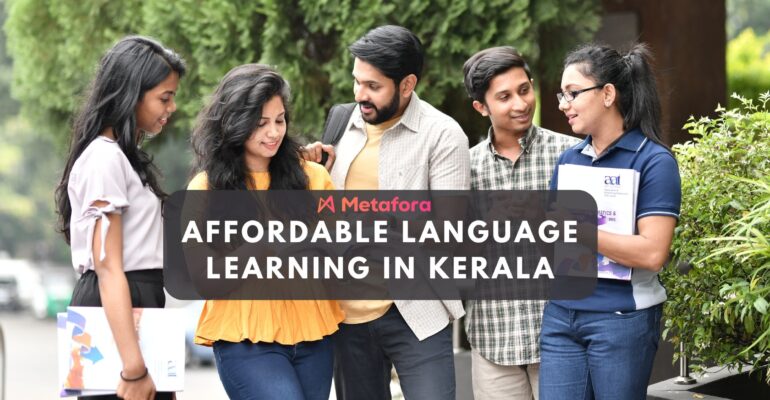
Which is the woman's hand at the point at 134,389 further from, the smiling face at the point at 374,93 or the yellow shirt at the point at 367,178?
the smiling face at the point at 374,93

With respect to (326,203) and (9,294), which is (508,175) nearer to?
(326,203)

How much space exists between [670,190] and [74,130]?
6.24 ft

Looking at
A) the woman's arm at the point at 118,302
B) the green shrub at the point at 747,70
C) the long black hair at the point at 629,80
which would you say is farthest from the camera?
the green shrub at the point at 747,70

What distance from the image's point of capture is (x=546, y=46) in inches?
277

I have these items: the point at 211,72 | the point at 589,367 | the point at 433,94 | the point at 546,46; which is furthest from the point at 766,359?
the point at 211,72

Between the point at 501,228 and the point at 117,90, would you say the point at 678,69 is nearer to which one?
the point at 501,228

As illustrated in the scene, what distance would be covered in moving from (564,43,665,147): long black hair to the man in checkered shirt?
38 cm

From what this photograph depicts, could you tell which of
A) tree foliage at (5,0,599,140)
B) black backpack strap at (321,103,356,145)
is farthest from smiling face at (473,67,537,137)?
tree foliage at (5,0,599,140)

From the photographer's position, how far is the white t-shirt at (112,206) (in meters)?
2.91

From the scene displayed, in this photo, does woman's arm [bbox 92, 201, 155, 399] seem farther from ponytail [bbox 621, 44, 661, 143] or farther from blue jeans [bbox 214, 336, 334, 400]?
ponytail [bbox 621, 44, 661, 143]

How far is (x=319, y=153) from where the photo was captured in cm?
357

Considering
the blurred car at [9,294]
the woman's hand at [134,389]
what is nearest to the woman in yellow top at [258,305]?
the woman's hand at [134,389]

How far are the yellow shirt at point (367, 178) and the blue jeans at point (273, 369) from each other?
0.23m

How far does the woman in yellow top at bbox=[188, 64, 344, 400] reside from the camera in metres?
3.10
